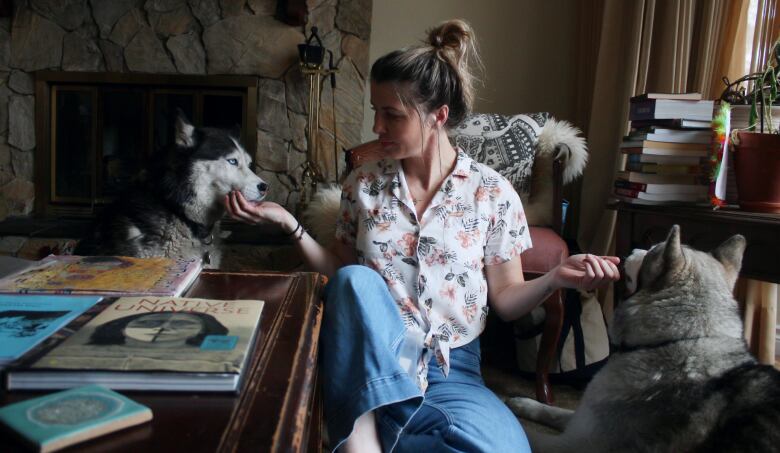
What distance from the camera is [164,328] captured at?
2.11ft

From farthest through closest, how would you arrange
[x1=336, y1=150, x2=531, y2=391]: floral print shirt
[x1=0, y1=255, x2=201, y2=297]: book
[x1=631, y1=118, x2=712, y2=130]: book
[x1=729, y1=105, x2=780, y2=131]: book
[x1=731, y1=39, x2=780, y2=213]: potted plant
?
[x1=631, y1=118, x2=712, y2=130]: book, [x1=729, y1=105, x2=780, y2=131]: book, [x1=731, y1=39, x2=780, y2=213]: potted plant, [x1=336, y1=150, x2=531, y2=391]: floral print shirt, [x1=0, y1=255, x2=201, y2=297]: book

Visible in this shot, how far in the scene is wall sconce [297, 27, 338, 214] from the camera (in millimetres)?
2820

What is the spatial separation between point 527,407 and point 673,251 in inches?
31.6

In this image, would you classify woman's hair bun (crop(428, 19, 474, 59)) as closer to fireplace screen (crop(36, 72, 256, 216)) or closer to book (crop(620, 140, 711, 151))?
book (crop(620, 140, 711, 151))

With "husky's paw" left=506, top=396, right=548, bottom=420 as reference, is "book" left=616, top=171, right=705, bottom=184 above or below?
above

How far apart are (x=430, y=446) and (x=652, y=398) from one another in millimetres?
508

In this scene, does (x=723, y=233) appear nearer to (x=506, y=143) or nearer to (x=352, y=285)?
(x=506, y=143)

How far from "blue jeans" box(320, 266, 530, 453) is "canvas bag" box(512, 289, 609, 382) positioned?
1.06 m

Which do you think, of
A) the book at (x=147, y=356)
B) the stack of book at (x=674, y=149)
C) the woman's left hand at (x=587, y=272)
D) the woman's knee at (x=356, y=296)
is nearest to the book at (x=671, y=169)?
the stack of book at (x=674, y=149)

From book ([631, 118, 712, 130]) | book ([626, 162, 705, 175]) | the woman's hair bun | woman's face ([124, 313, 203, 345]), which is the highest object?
the woman's hair bun

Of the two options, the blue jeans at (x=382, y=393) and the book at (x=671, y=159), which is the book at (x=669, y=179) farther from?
the blue jeans at (x=382, y=393)

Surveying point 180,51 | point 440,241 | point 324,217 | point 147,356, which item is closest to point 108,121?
point 180,51

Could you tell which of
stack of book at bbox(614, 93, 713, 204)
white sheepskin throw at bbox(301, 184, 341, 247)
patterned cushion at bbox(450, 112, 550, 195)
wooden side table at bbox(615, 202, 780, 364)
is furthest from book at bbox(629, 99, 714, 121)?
white sheepskin throw at bbox(301, 184, 341, 247)

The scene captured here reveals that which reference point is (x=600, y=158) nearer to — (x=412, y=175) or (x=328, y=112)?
(x=328, y=112)
